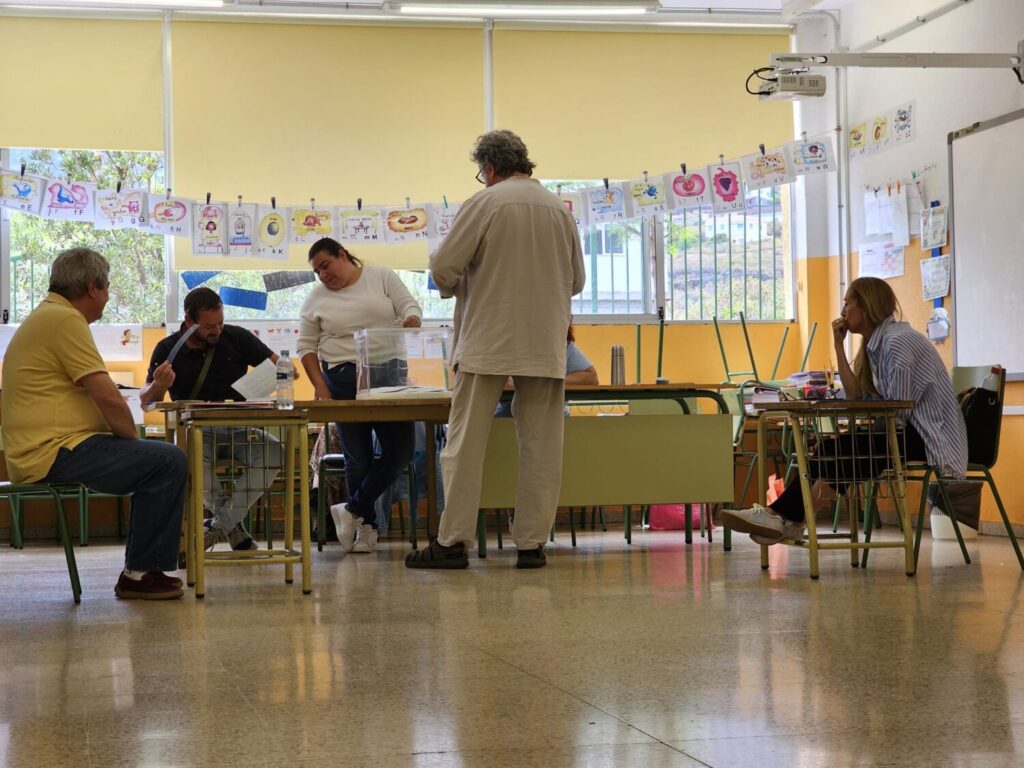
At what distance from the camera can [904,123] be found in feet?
23.3

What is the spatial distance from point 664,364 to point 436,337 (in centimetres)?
309

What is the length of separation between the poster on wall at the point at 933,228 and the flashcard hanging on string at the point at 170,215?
408 centimetres

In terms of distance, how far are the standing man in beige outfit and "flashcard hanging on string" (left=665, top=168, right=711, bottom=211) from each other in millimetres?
3459

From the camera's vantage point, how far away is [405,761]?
1803 millimetres

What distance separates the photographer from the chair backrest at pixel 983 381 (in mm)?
4547

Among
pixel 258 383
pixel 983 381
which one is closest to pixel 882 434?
pixel 983 381

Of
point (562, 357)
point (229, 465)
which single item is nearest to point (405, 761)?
point (562, 357)

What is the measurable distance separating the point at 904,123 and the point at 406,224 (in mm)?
2867

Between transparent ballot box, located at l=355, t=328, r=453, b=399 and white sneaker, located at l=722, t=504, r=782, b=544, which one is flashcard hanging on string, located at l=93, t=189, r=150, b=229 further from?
white sneaker, located at l=722, t=504, r=782, b=544

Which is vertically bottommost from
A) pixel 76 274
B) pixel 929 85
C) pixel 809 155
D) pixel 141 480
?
pixel 141 480

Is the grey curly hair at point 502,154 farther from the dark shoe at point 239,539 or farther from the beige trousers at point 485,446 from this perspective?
the dark shoe at point 239,539

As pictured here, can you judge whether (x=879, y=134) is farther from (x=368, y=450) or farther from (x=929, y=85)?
(x=368, y=450)

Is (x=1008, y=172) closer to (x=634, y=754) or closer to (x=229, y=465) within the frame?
(x=229, y=465)

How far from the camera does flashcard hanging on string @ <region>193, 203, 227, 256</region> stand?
7.39m
